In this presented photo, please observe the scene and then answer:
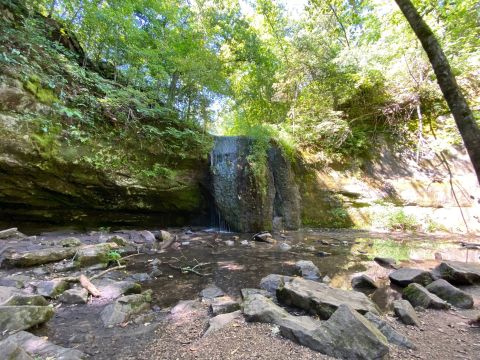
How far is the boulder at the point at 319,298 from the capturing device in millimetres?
2750

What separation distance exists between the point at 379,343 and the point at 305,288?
131 centimetres

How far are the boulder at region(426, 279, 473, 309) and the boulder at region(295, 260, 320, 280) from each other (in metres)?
1.61

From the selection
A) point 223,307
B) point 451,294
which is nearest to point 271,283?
point 223,307

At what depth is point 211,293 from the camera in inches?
140

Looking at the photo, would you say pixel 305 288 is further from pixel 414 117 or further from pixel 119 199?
pixel 414 117

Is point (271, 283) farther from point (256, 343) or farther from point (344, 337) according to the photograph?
point (344, 337)

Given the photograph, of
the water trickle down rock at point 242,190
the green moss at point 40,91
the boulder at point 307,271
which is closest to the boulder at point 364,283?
the boulder at point 307,271

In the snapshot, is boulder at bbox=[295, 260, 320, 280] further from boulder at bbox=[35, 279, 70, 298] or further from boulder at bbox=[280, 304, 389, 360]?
boulder at bbox=[35, 279, 70, 298]

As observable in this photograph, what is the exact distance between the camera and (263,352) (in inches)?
79.4

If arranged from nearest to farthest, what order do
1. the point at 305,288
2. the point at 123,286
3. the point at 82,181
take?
1. the point at 305,288
2. the point at 123,286
3. the point at 82,181

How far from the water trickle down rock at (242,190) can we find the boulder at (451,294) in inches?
222

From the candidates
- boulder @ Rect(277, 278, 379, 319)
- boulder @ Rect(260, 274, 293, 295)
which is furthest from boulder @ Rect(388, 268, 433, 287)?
boulder @ Rect(260, 274, 293, 295)

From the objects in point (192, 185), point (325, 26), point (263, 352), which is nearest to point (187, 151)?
point (192, 185)

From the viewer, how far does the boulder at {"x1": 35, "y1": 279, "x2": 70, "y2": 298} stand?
3.20 meters
